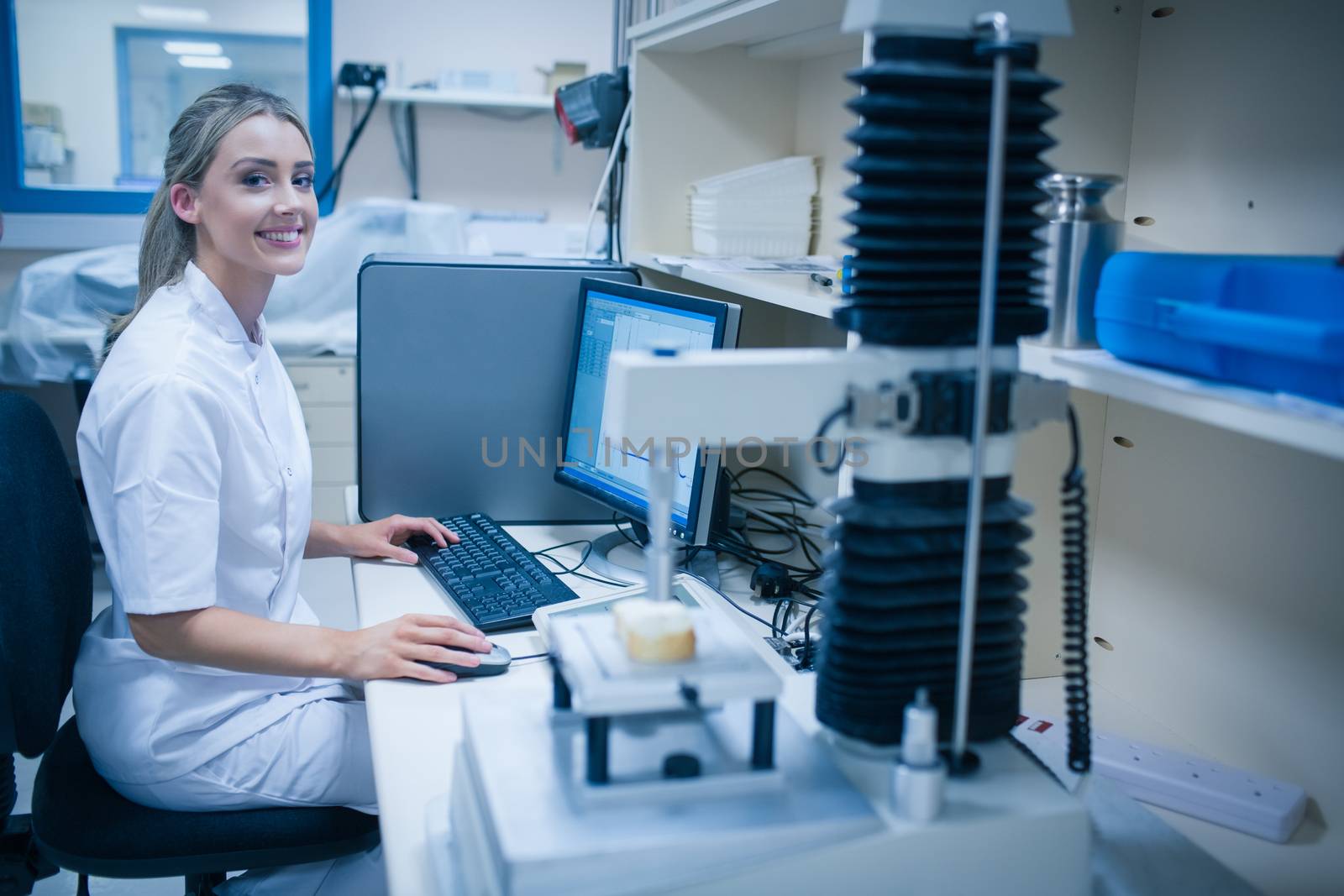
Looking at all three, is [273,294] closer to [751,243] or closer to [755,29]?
[751,243]

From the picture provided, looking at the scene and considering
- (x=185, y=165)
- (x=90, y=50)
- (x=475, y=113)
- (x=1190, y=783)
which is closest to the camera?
(x=1190, y=783)

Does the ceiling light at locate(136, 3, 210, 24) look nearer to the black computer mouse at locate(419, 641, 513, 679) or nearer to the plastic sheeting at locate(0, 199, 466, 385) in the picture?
the plastic sheeting at locate(0, 199, 466, 385)

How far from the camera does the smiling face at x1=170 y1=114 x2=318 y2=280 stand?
132 cm

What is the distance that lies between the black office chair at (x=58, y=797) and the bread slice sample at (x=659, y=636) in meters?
0.70

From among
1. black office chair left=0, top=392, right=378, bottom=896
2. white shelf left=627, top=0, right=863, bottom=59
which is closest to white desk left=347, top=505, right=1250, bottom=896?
black office chair left=0, top=392, right=378, bottom=896

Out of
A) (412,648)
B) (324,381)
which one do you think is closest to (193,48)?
(324,381)

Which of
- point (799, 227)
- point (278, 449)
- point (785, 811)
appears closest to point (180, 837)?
point (278, 449)

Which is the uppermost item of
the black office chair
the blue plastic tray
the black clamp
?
the blue plastic tray

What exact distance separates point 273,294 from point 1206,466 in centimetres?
276

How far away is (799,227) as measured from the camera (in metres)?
1.72

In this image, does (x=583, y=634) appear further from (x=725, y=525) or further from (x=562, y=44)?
(x=562, y=44)

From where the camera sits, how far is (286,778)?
120cm

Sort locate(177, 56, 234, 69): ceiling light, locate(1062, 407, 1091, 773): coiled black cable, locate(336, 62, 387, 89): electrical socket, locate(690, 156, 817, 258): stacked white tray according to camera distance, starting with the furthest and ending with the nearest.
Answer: locate(177, 56, 234, 69): ceiling light → locate(336, 62, 387, 89): electrical socket → locate(690, 156, 817, 258): stacked white tray → locate(1062, 407, 1091, 773): coiled black cable

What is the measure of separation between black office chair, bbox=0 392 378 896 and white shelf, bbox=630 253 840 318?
0.78 meters
